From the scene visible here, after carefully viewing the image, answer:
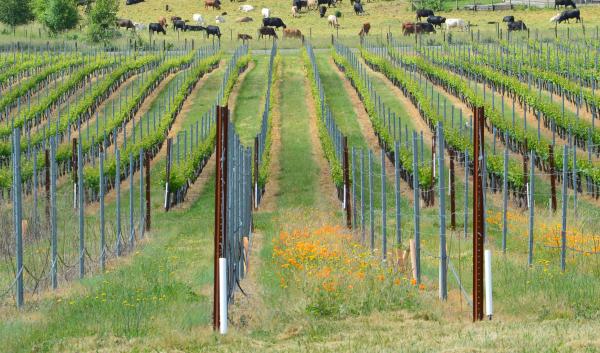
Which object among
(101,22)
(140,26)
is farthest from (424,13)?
(101,22)

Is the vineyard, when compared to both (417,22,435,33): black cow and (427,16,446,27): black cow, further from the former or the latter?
(427,16,446,27): black cow

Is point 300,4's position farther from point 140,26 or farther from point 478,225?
point 478,225

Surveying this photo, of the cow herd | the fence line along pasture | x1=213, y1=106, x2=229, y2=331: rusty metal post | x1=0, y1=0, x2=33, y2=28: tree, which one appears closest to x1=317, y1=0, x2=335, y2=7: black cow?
the cow herd

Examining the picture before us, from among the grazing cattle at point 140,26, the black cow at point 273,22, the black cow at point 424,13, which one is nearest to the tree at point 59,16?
the grazing cattle at point 140,26

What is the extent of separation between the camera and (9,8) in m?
97.0

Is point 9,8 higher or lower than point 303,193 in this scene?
higher

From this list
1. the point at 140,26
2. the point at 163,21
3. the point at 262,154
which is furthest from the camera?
the point at 163,21

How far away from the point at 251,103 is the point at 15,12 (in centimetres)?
4409

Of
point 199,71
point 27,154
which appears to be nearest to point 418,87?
point 199,71

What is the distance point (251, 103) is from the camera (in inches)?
2349

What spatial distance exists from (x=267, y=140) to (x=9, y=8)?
183 feet

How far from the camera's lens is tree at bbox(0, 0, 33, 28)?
96.4m

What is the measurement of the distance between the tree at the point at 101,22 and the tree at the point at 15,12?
35.3 ft

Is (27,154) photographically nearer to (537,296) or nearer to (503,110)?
(503,110)
